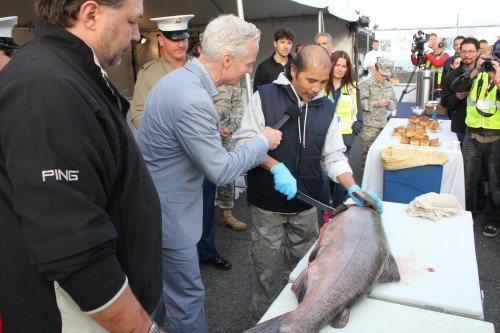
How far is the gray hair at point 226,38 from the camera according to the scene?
2.05 metres

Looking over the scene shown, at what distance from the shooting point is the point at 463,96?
5453 mm

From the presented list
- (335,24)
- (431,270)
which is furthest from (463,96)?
(335,24)

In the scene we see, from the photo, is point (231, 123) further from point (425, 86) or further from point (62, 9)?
point (425, 86)

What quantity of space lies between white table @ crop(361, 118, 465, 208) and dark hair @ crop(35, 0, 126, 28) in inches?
158

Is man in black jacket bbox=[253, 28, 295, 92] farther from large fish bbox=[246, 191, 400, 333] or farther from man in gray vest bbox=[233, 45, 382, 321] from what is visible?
large fish bbox=[246, 191, 400, 333]

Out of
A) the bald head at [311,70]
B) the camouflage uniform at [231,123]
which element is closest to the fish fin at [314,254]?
the bald head at [311,70]

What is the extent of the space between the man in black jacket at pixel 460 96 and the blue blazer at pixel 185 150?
4436 mm

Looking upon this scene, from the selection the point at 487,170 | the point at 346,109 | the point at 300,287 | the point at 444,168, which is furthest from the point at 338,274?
the point at 487,170

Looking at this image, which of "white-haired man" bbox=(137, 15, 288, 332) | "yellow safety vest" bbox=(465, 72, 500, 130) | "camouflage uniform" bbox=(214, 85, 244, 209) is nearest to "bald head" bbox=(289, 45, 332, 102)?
"white-haired man" bbox=(137, 15, 288, 332)

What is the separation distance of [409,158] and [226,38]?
2.93 meters

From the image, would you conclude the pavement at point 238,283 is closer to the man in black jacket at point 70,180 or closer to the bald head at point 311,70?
the bald head at point 311,70

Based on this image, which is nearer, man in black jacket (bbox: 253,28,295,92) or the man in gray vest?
the man in gray vest

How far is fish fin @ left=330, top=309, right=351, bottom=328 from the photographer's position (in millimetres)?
1571

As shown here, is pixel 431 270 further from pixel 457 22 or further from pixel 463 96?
pixel 457 22
